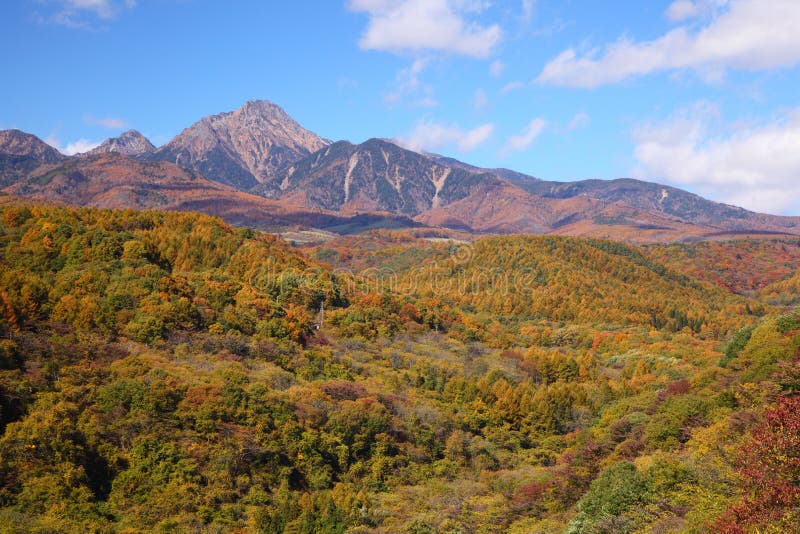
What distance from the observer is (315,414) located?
4659cm

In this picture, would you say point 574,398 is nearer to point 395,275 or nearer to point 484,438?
point 484,438

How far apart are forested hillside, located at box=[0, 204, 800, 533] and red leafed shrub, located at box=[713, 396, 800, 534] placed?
4.3 inches

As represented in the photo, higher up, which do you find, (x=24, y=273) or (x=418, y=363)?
(x=24, y=273)

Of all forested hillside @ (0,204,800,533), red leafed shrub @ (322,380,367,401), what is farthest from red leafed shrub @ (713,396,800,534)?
red leafed shrub @ (322,380,367,401)

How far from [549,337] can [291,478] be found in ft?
270

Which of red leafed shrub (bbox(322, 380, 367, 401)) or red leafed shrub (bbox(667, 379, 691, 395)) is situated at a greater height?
red leafed shrub (bbox(667, 379, 691, 395))

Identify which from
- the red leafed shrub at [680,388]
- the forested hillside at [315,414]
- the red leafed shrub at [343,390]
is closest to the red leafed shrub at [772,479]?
the forested hillside at [315,414]

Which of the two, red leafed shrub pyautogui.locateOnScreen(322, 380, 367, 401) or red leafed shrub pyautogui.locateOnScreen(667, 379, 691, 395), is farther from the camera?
red leafed shrub pyautogui.locateOnScreen(322, 380, 367, 401)

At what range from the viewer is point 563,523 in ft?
110

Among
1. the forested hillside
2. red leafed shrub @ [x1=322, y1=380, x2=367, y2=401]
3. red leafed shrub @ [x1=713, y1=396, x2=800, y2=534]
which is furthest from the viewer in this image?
red leafed shrub @ [x1=322, y1=380, x2=367, y2=401]

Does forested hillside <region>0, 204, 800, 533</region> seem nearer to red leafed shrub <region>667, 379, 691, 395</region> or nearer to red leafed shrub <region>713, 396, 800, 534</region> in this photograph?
red leafed shrub <region>713, 396, 800, 534</region>

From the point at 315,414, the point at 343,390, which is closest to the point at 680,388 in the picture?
the point at 343,390

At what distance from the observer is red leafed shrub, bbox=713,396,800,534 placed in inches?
801

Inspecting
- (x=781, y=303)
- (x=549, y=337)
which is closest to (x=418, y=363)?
(x=549, y=337)
